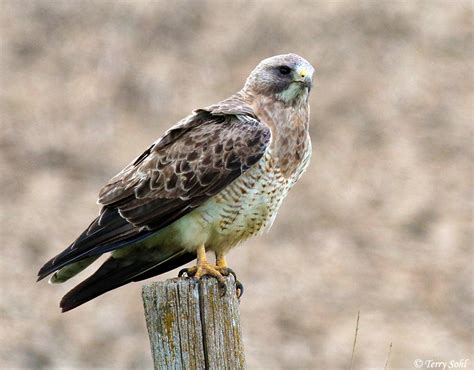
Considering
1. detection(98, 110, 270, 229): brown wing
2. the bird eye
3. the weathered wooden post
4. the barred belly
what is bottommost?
the weathered wooden post

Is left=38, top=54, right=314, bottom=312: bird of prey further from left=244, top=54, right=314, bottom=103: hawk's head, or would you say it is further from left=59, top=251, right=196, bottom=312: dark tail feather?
left=244, top=54, right=314, bottom=103: hawk's head

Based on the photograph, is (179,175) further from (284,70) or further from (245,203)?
(284,70)

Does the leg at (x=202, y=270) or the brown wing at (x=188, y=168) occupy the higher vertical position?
the brown wing at (x=188, y=168)

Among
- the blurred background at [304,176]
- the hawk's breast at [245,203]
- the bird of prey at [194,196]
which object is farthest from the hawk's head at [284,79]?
the blurred background at [304,176]

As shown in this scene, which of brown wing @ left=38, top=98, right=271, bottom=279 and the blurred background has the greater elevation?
the blurred background

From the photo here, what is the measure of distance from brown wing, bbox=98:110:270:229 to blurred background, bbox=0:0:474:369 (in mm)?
3850

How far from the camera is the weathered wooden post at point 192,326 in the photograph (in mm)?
4484

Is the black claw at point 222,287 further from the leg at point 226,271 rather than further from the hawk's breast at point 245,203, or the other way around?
the hawk's breast at point 245,203

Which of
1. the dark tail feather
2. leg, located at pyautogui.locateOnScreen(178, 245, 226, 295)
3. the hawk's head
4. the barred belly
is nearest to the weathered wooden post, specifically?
leg, located at pyautogui.locateOnScreen(178, 245, 226, 295)

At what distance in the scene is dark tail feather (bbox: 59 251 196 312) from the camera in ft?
18.3

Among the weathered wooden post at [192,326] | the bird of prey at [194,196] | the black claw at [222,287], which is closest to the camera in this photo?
the weathered wooden post at [192,326]

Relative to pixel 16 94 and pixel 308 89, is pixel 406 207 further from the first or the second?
pixel 308 89

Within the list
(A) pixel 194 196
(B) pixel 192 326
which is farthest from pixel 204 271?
(B) pixel 192 326

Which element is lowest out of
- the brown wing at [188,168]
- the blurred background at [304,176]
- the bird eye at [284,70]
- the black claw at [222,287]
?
the black claw at [222,287]
